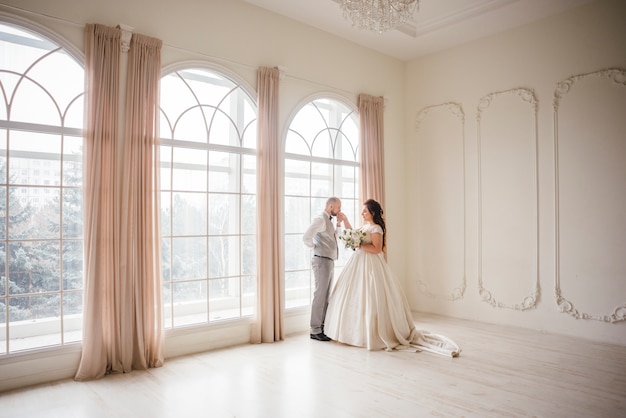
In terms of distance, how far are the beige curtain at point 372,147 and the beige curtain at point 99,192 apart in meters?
3.69

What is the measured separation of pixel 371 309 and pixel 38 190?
3.66m

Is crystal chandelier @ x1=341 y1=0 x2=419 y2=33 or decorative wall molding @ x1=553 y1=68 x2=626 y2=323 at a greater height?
crystal chandelier @ x1=341 y1=0 x2=419 y2=33

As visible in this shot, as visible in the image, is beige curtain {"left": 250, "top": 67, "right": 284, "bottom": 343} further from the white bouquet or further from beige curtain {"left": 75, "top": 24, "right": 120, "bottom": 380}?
beige curtain {"left": 75, "top": 24, "right": 120, "bottom": 380}

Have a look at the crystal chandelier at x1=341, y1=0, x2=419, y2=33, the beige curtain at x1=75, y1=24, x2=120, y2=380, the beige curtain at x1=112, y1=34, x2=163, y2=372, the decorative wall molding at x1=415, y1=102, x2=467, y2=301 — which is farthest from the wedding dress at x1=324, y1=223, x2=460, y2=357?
the beige curtain at x1=75, y1=24, x2=120, y2=380

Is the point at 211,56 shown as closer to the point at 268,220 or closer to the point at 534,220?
the point at 268,220

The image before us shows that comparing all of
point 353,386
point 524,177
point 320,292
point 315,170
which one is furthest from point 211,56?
point 524,177

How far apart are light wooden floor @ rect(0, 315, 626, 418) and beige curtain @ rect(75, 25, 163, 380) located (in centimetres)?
31

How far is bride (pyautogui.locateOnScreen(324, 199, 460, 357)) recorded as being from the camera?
5137 millimetres

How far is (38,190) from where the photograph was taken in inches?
167

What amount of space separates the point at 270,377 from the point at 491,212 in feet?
13.6

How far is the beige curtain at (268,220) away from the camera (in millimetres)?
5434

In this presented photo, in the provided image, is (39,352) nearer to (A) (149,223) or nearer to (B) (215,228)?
(A) (149,223)

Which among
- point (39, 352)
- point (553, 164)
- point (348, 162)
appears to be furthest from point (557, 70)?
point (39, 352)

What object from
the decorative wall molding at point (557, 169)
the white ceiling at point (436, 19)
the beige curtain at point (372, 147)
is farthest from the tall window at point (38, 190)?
the decorative wall molding at point (557, 169)
